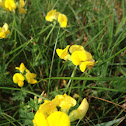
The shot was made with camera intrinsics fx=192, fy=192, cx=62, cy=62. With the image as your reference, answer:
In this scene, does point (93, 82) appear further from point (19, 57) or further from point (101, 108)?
point (19, 57)

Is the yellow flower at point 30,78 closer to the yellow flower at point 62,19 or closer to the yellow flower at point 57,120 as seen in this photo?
the yellow flower at point 62,19

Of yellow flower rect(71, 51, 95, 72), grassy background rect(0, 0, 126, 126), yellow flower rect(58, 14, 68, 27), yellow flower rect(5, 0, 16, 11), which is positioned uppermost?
yellow flower rect(5, 0, 16, 11)

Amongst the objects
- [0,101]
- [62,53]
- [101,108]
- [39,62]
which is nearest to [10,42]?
[39,62]

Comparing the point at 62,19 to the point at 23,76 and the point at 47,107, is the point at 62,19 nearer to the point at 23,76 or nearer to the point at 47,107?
the point at 23,76

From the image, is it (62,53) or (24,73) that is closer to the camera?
(62,53)

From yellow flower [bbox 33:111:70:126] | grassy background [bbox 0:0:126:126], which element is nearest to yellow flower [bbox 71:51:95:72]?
grassy background [bbox 0:0:126:126]

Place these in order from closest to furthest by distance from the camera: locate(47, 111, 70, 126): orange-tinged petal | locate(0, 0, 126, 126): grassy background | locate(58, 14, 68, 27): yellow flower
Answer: locate(47, 111, 70, 126): orange-tinged petal → locate(0, 0, 126, 126): grassy background → locate(58, 14, 68, 27): yellow flower

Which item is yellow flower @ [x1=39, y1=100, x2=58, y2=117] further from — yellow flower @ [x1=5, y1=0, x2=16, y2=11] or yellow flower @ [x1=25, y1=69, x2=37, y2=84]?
yellow flower @ [x1=5, y1=0, x2=16, y2=11]

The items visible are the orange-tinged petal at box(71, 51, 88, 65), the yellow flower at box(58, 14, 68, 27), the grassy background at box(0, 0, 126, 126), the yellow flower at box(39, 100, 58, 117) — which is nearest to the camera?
the yellow flower at box(39, 100, 58, 117)
